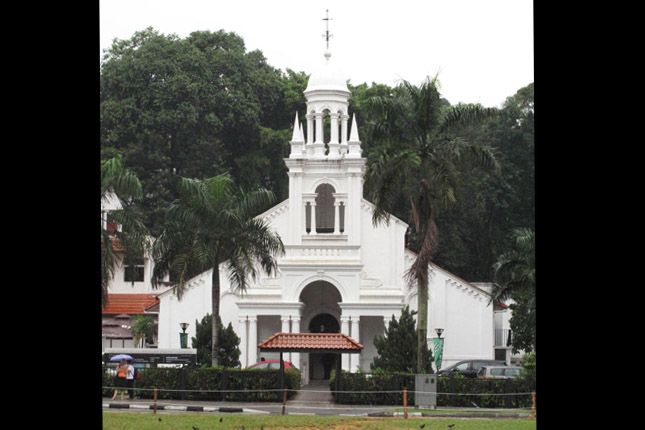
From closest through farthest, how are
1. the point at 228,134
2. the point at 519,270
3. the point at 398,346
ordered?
the point at 519,270 < the point at 398,346 < the point at 228,134

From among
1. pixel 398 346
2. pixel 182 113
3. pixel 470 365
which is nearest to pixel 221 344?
pixel 398 346

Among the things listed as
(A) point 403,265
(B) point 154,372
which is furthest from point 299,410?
(A) point 403,265

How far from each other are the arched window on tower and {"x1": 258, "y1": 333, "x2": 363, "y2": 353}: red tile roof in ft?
51.1

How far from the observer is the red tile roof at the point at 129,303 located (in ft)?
153

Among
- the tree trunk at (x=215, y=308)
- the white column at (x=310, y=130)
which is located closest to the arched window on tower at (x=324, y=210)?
the white column at (x=310, y=130)

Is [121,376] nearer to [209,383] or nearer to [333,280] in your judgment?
[209,383]

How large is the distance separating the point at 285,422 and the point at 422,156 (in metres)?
9.54

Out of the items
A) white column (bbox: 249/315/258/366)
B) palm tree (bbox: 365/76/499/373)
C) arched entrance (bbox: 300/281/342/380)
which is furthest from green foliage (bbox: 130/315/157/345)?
palm tree (bbox: 365/76/499/373)

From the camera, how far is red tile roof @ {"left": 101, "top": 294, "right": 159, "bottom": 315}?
153 feet

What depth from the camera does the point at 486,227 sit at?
55.1 m

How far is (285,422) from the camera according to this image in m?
21.0
